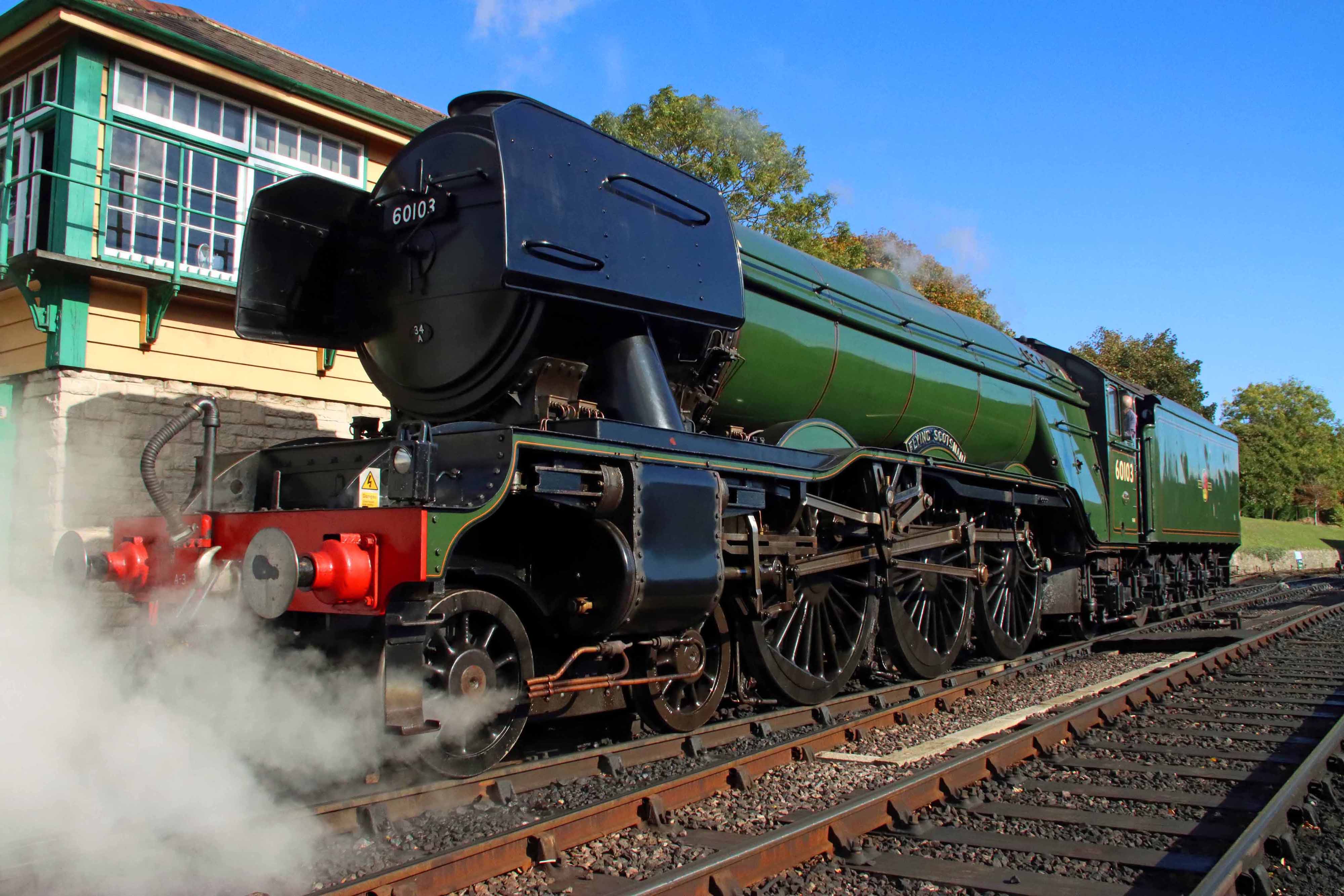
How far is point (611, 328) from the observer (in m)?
4.76

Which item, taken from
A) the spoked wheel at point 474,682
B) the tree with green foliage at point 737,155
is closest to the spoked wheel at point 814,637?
the spoked wheel at point 474,682

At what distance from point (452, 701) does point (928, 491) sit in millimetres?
4303

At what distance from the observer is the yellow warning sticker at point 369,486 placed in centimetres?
392

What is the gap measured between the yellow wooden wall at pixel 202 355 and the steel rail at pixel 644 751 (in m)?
4.50

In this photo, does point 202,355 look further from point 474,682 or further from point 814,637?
point 814,637

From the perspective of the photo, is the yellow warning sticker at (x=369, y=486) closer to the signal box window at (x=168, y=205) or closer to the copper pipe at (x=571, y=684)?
the copper pipe at (x=571, y=684)

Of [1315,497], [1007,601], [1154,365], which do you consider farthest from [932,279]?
[1315,497]

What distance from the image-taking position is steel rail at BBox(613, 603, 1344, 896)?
295cm

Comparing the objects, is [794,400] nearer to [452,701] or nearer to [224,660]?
[452,701]

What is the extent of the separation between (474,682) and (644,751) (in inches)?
38.9

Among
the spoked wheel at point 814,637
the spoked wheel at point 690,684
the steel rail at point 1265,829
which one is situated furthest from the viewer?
the spoked wheel at point 814,637

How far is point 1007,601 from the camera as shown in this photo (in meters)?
8.46

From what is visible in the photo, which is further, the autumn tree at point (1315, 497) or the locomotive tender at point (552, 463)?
the autumn tree at point (1315, 497)

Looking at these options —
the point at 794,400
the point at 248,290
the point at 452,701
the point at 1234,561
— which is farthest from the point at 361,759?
the point at 1234,561
